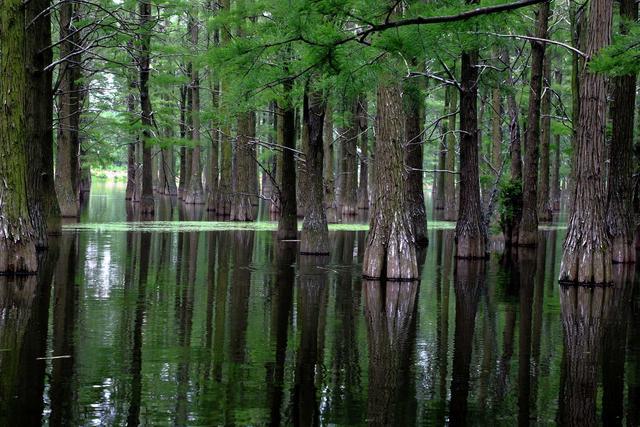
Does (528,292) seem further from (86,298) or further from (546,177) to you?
(546,177)

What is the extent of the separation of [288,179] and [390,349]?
40.7ft

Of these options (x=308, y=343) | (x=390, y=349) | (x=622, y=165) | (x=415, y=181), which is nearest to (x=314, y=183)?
(x=415, y=181)

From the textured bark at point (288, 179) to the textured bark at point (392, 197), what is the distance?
5.79 meters

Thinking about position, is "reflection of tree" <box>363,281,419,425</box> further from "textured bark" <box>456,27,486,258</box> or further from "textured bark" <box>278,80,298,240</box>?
"textured bark" <box>278,80,298,240</box>

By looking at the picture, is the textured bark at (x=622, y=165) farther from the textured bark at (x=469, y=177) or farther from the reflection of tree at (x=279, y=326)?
the reflection of tree at (x=279, y=326)

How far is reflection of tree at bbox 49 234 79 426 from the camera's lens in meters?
6.13

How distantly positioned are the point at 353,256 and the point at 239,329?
9.85 m

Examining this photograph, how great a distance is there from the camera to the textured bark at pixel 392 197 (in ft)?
46.1

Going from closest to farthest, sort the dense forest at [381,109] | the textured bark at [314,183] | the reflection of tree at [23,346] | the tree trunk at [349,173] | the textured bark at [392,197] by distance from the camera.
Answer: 1. the reflection of tree at [23,346]
2. the dense forest at [381,109]
3. the textured bark at [392,197]
4. the textured bark at [314,183]
5. the tree trunk at [349,173]

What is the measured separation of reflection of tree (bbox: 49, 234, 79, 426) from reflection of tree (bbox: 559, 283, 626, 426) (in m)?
3.85

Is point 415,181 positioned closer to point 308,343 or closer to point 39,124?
point 39,124

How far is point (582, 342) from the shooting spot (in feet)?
31.2

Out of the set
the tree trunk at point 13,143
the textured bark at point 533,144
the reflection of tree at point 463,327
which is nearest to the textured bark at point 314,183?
the reflection of tree at point 463,327

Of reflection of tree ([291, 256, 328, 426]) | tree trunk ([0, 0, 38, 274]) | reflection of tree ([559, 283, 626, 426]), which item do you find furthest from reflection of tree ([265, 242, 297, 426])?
tree trunk ([0, 0, 38, 274])
